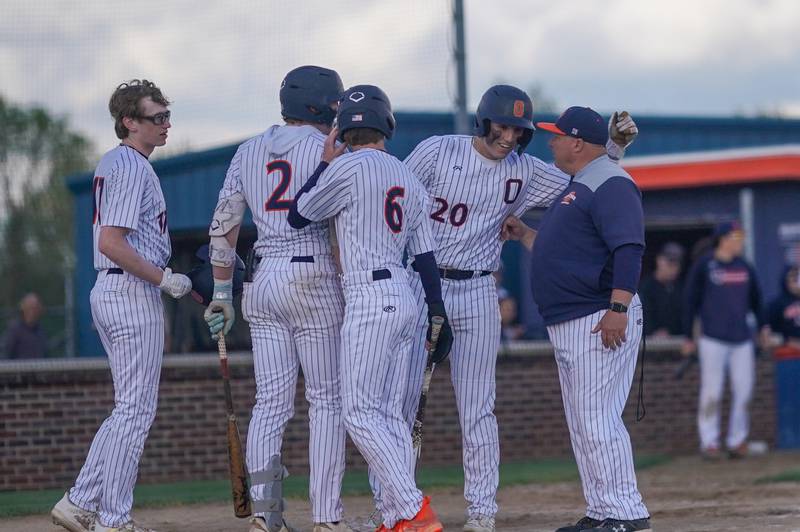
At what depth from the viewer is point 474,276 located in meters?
6.74

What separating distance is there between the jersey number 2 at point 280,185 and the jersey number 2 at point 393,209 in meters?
0.54

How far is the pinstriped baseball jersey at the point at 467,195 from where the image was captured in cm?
672

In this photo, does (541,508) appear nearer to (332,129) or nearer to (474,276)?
(474,276)

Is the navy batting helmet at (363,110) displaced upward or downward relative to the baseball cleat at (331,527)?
upward

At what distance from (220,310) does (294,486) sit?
330cm

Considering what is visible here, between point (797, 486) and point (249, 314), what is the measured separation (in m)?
4.67

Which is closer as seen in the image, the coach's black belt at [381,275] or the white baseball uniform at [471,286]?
the coach's black belt at [381,275]

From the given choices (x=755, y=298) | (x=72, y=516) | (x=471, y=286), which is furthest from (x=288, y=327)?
(x=755, y=298)

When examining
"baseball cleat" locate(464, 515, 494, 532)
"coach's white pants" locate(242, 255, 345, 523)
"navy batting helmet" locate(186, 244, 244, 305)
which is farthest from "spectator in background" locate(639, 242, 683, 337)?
"coach's white pants" locate(242, 255, 345, 523)

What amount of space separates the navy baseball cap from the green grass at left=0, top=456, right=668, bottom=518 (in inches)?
138

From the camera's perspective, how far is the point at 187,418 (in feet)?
33.6

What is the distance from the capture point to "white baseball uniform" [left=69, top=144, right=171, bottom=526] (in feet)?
21.0

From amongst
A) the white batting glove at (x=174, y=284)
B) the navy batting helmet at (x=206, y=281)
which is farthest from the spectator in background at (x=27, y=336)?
the white batting glove at (x=174, y=284)

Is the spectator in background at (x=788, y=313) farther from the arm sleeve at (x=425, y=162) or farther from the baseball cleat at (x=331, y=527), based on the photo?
the baseball cleat at (x=331, y=527)
